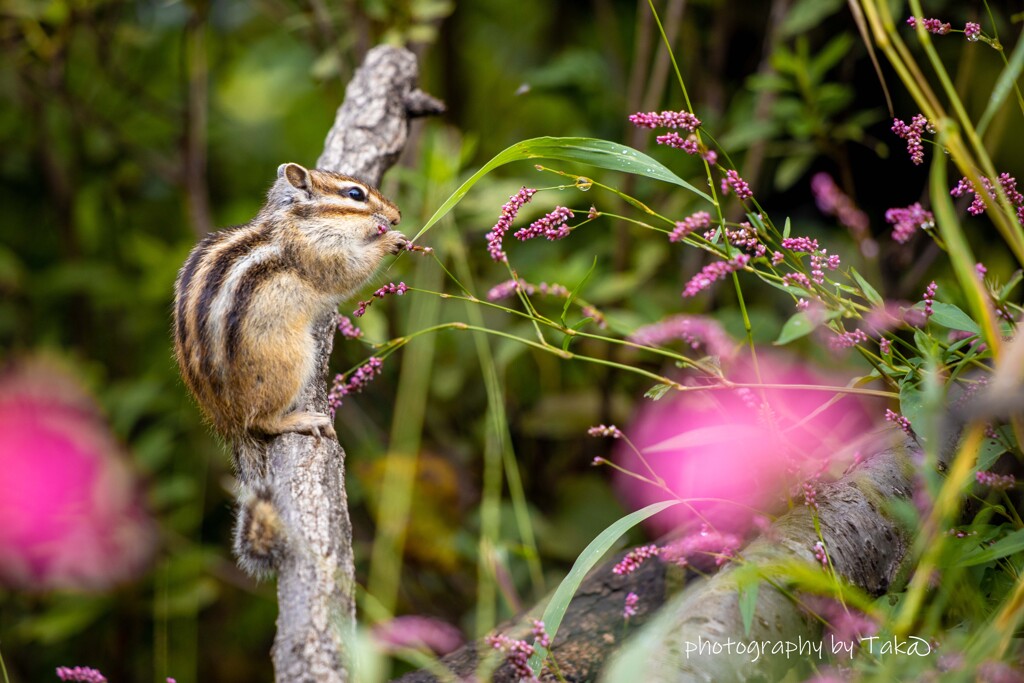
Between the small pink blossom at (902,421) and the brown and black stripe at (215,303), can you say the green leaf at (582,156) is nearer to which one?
the small pink blossom at (902,421)

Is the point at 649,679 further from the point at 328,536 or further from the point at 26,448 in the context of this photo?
the point at 26,448

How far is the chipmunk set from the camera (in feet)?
5.56

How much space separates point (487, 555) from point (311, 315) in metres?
0.60

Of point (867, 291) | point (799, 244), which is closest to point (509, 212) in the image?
point (799, 244)

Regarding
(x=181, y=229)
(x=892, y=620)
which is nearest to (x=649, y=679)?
(x=892, y=620)

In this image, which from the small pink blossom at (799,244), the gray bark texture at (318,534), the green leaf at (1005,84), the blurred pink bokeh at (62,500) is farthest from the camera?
the blurred pink bokeh at (62,500)

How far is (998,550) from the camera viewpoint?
1039mm

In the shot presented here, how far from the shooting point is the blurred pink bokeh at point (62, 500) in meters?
2.56

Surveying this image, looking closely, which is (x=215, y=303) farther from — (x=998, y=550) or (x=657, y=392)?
(x=998, y=550)

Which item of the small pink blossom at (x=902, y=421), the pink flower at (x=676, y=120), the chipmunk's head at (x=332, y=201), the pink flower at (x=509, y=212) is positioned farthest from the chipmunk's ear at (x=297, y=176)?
the small pink blossom at (x=902, y=421)

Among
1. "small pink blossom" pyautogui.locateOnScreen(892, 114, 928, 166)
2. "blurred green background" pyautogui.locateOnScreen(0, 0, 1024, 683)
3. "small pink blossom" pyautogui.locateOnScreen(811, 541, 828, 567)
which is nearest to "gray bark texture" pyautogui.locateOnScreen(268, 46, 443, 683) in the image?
"blurred green background" pyautogui.locateOnScreen(0, 0, 1024, 683)

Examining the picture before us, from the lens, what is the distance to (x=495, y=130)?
377 cm

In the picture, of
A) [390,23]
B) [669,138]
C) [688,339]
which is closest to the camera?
[669,138]

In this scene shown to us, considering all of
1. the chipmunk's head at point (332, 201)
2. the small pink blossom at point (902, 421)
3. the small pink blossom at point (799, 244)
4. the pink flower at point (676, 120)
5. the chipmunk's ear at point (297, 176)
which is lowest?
the small pink blossom at point (902, 421)
